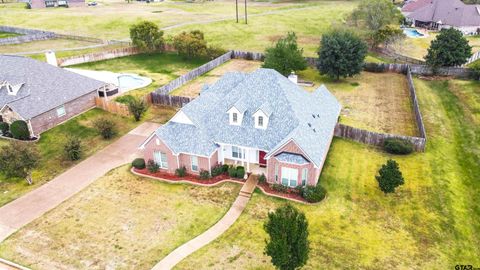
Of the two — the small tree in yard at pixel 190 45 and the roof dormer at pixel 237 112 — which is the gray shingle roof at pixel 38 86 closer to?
the small tree in yard at pixel 190 45

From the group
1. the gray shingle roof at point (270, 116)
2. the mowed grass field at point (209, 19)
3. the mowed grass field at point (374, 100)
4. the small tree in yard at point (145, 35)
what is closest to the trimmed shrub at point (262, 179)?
the gray shingle roof at point (270, 116)

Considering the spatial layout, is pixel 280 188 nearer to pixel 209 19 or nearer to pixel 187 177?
pixel 187 177

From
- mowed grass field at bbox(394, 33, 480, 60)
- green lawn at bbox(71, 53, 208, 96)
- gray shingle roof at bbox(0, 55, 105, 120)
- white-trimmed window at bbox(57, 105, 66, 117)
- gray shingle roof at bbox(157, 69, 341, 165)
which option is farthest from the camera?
mowed grass field at bbox(394, 33, 480, 60)

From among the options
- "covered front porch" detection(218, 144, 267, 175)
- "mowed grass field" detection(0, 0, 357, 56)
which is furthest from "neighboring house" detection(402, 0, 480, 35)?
"covered front porch" detection(218, 144, 267, 175)

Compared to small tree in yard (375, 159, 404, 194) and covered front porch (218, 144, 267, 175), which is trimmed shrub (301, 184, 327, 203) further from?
small tree in yard (375, 159, 404, 194)

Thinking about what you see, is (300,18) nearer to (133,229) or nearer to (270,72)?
(270,72)

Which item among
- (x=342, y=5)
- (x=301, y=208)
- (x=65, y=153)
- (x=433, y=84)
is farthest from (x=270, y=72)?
(x=342, y=5)
